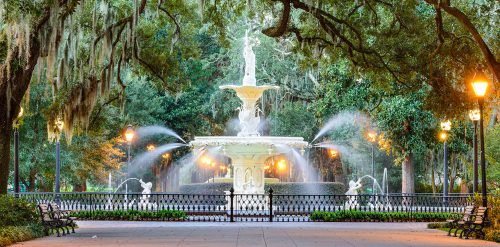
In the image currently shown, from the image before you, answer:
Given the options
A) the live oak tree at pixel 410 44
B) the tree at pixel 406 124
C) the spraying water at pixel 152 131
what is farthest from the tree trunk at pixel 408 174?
the spraying water at pixel 152 131

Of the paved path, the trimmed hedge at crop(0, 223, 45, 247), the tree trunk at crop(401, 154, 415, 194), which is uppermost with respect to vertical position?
the tree trunk at crop(401, 154, 415, 194)

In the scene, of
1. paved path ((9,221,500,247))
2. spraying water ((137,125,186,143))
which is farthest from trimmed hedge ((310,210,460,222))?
spraying water ((137,125,186,143))

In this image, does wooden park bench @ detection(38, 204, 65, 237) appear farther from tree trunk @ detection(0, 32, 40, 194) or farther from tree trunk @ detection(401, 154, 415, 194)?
tree trunk @ detection(401, 154, 415, 194)

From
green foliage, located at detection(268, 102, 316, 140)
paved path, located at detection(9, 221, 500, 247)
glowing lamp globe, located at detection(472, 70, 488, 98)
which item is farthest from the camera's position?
green foliage, located at detection(268, 102, 316, 140)

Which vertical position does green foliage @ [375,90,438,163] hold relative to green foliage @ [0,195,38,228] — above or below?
above

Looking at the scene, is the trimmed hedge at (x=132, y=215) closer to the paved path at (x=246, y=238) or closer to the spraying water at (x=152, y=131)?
the paved path at (x=246, y=238)

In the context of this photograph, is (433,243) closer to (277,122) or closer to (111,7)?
(111,7)

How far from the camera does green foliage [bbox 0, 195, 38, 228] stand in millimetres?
21781

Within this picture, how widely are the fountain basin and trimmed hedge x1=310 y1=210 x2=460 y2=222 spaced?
4.19 m

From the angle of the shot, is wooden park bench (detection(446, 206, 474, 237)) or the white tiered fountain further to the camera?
the white tiered fountain

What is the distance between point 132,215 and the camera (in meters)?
32.8

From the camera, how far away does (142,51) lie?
3052 cm

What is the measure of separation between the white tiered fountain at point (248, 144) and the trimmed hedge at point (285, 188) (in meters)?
Answer: 6.67

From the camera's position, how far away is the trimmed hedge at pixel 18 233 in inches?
763
